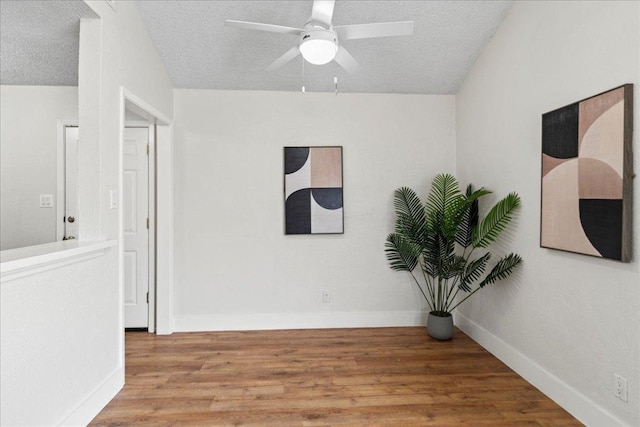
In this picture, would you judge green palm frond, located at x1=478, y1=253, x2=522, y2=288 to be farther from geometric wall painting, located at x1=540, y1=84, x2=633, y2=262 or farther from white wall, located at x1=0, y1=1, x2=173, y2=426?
white wall, located at x1=0, y1=1, x2=173, y2=426

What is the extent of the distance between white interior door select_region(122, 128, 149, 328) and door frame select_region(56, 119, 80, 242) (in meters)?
0.48

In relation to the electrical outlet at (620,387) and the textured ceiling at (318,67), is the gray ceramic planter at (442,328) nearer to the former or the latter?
the electrical outlet at (620,387)

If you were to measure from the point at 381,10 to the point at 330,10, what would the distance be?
1039mm

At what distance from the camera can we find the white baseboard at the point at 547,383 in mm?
1926

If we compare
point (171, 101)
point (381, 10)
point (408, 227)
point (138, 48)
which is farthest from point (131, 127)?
point (408, 227)

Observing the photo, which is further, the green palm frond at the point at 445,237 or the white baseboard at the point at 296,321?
the white baseboard at the point at 296,321

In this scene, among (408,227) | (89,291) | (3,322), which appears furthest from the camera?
(408,227)

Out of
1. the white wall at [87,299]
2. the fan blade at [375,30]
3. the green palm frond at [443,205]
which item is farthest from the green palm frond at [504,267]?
the white wall at [87,299]

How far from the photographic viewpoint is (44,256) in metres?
1.61

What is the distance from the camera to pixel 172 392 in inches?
91.6

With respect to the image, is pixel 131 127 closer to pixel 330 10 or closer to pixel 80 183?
pixel 80 183

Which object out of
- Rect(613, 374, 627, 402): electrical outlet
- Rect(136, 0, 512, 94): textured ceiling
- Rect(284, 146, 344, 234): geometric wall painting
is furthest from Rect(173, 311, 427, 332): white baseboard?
Rect(136, 0, 512, 94): textured ceiling

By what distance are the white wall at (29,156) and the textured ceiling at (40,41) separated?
5.3 inches

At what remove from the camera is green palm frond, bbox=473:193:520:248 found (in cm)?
264
